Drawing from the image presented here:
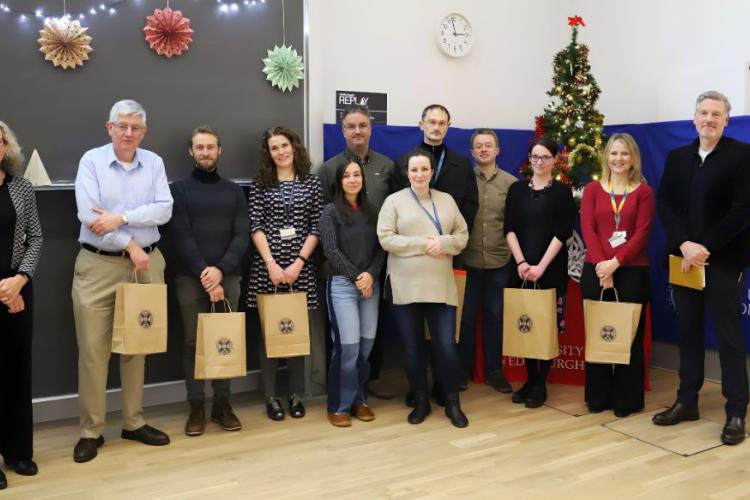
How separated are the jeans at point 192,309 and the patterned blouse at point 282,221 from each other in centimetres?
16

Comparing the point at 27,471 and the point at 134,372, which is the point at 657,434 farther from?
the point at 27,471

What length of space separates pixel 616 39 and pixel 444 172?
8.70 feet

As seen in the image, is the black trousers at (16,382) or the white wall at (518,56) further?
the white wall at (518,56)

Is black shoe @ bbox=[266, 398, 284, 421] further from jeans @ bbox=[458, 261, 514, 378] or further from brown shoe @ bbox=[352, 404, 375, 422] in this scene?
jeans @ bbox=[458, 261, 514, 378]

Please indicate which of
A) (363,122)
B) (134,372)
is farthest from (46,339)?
(363,122)

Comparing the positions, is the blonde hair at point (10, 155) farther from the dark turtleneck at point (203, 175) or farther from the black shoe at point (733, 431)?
the black shoe at point (733, 431)

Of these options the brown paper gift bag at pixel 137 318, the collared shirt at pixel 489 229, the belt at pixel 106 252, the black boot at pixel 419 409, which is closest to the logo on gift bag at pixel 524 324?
the collared shirt at pixel 489 229

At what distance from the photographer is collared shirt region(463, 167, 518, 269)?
4.41 metres

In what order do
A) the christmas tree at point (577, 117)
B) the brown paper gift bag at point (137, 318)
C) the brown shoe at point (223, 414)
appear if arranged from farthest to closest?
1. the christmas tree at point (577, 117)
2. the brown shoe at point (223, 414)
3. the brown paper gift bag at point (137, 318)

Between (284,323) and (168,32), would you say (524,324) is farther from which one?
(168,32)

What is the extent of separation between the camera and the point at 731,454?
342cm

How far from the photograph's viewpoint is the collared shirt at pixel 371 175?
4.15 m

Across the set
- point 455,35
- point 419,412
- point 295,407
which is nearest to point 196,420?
point 295,407

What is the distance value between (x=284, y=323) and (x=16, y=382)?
4.38 ft
